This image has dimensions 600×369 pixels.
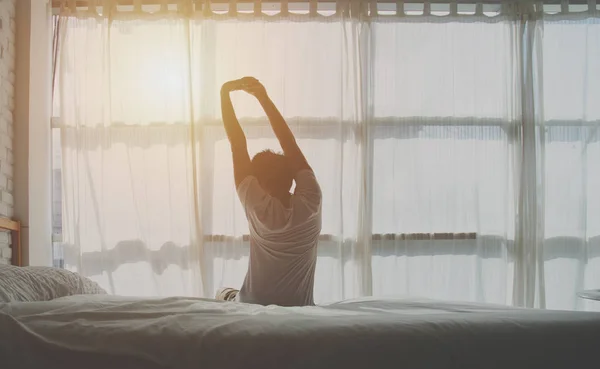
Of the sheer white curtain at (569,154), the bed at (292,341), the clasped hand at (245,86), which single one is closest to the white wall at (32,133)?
the clasped hand at (245,86)

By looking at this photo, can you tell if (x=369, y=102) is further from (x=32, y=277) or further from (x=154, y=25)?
(x=32, y=277)

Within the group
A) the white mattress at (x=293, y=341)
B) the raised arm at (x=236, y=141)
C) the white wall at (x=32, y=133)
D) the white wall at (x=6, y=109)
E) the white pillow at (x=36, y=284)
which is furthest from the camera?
the white wall at (x=32, y=133)

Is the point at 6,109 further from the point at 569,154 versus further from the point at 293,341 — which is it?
the point at 569,154

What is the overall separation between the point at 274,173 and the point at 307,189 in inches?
5.9

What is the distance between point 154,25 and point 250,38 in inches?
21.1

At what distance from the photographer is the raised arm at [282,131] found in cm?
201

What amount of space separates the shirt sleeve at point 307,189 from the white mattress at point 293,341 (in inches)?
36.1

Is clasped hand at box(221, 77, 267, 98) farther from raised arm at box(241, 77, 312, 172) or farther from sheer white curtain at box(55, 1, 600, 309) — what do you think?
sheer white curtain at box(55, 1, 600, 309)

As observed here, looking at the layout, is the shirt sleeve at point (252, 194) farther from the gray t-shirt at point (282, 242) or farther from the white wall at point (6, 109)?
the white wall at point (6, 109)

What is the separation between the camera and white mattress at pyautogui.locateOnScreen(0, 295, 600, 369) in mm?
849

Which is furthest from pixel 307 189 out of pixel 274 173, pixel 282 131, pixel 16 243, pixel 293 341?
pixel 16 243

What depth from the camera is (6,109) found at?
2.75m

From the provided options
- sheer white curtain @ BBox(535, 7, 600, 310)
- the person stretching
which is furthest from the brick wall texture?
sheer white curtain @ BBox(535, 7, 600, 310)

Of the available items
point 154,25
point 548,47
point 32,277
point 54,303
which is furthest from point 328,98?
point 54,303
